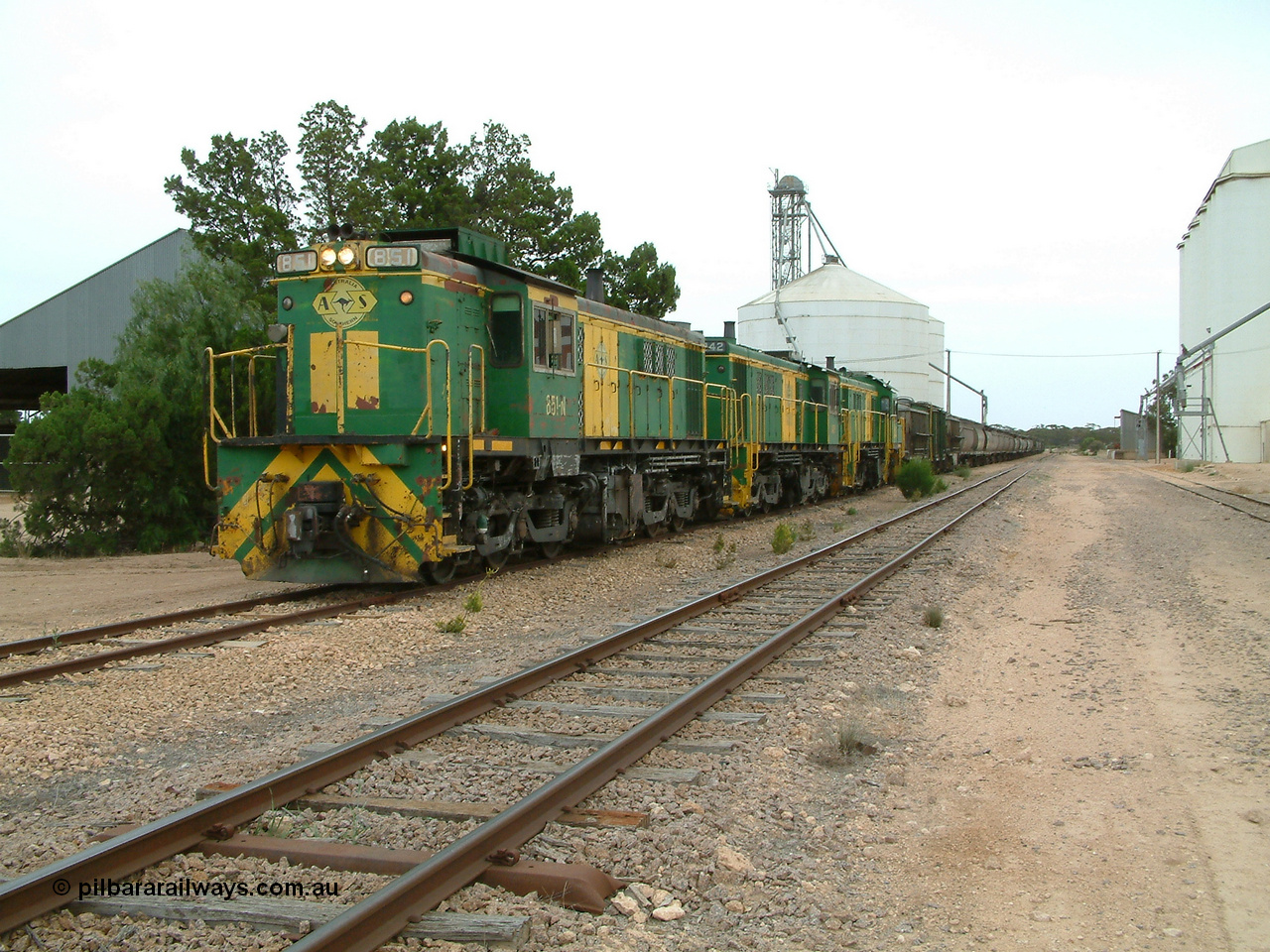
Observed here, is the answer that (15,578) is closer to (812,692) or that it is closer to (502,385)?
(502,385)

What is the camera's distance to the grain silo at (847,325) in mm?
58812

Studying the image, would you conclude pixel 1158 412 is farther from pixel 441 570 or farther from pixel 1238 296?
pixel 441 570

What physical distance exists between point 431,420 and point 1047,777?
634cm

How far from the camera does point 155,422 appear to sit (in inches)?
657

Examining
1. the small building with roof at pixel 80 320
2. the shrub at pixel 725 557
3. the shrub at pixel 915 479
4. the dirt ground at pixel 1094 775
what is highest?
the small building with roof at pixel 80 320

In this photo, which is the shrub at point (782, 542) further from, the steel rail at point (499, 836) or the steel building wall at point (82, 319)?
the steel building wall at point (82, 319)

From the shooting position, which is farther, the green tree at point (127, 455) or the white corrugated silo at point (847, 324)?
the white corrugated silo at point (847, 324)

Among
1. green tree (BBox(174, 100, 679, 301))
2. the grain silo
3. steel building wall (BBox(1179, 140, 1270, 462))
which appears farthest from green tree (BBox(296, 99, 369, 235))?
steel building wall (BBox(1179, 140, 1270, 462))

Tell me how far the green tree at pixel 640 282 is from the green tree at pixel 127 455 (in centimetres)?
1091

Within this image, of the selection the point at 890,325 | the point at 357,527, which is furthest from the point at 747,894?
the point at 890,325

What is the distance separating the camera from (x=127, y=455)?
16406 millimetres

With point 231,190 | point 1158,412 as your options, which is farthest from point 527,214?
point 1158,412

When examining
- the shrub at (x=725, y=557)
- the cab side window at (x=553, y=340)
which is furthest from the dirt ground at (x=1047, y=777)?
the cab side window at (x=553, y=340)

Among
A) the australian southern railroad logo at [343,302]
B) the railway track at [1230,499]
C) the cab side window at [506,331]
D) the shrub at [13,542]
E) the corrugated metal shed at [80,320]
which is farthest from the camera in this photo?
the corrugated metal shed at [80,320]
